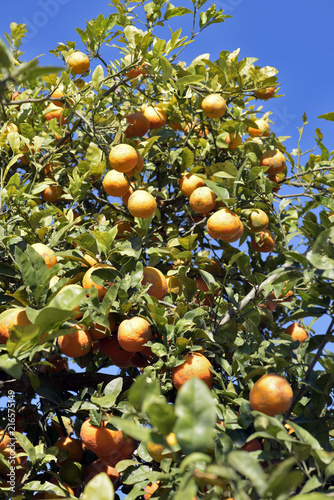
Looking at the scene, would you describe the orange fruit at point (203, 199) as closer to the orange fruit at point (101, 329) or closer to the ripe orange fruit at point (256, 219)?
the ripe orange fruit at point (256, 219)

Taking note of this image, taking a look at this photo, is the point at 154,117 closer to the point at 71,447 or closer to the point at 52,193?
the point at 52,193

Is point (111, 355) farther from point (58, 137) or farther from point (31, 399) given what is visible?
point (58, 137)

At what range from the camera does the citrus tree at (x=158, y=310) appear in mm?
1120

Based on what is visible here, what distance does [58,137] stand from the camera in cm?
254

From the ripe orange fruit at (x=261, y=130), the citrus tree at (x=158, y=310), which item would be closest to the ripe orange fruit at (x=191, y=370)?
the citrus tree at (x=158, y=310)

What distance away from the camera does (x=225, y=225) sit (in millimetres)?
1948

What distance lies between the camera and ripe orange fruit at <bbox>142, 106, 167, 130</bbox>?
8.93 ft

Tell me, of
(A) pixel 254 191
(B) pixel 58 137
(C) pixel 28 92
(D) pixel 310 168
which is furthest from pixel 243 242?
(C) pixel 28 92

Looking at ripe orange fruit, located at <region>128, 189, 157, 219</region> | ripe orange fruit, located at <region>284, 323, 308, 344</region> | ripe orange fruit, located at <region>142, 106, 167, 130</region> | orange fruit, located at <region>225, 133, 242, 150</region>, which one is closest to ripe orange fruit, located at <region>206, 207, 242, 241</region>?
ripe orange fruit, located at <region>128, 189, 157, 219</region>

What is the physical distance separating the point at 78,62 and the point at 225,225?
1.40 metres

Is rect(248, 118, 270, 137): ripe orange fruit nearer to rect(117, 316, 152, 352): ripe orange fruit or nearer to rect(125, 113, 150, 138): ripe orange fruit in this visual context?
rect(125, 113, 150, 138): ripe orange fruit

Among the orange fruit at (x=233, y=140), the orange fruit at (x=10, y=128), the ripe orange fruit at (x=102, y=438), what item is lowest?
the ripe orange fruit at (x=102, y=438)

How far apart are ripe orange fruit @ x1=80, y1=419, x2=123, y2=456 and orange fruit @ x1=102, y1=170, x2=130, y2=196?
1004 mm

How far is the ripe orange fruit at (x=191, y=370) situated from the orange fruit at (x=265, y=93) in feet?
5.40
